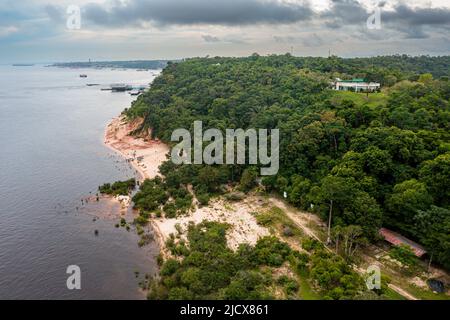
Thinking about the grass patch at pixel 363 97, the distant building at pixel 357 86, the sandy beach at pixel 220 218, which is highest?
the distant building at pixel 357 86

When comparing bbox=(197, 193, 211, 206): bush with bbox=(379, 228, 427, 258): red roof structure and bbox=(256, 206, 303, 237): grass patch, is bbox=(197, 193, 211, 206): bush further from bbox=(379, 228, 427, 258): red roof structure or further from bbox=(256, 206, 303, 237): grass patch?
bbox=(379, 228, 427, 258): red roof structure

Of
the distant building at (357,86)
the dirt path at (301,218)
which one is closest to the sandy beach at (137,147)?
the dirt path at (301,218)

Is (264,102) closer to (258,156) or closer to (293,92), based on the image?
(293,92)

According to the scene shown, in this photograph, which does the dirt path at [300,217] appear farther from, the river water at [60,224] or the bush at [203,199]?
the river water at [60,224]

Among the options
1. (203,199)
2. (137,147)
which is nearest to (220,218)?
(203,199)

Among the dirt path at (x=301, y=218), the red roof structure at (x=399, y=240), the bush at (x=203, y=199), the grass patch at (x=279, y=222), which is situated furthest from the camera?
the bush at (x=203, y=199)

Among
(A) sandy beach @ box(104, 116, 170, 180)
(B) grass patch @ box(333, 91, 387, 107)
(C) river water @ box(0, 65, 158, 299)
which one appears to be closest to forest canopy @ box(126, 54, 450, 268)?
(B) grass patch @ box(333, 91, 387, 107)

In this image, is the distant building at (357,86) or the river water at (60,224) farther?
the distant building at (357,86)
